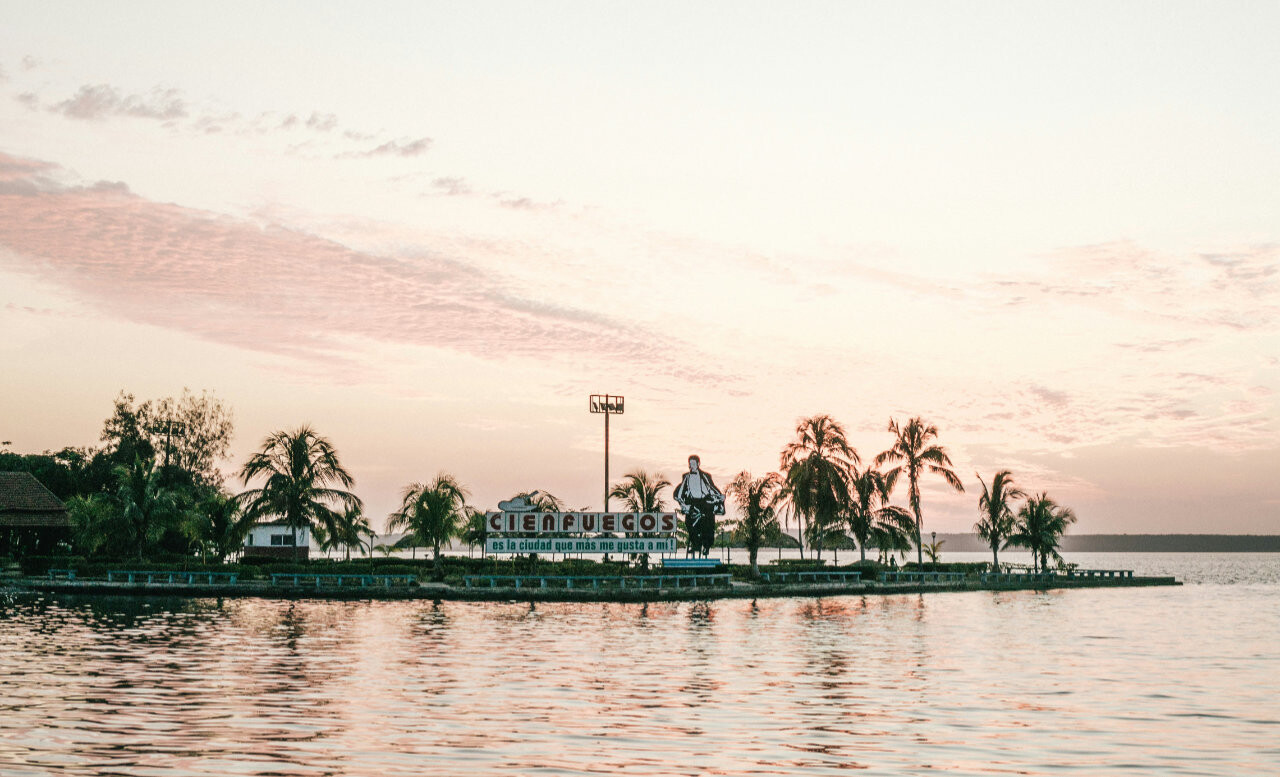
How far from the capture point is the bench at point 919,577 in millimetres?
80625

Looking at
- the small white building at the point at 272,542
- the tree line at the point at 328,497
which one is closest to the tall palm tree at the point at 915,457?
the tree line at the point at 328,497

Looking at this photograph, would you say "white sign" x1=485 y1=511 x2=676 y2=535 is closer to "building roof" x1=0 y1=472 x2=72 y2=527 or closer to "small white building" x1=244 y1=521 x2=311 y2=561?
"building roof" x1=0 y1=472 x2=72 y2=527

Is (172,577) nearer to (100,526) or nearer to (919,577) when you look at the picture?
(100,526)

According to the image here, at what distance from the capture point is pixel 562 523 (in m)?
70.8

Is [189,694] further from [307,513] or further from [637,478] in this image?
[637,478]

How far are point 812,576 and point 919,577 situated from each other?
8.89 m

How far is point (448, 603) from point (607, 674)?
32973mm

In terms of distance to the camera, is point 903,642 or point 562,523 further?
point 562,523

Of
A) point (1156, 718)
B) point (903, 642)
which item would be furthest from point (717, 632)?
point (1156, 718)

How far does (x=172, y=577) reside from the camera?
6631 cm

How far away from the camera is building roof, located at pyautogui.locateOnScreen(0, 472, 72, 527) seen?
7725 centimetres

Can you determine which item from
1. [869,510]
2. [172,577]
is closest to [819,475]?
[869,510]

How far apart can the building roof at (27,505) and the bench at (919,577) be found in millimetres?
53985

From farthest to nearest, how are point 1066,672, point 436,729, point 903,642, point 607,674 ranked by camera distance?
point 903,642 < point 1066,672 < point 607,674 < point 436,729
